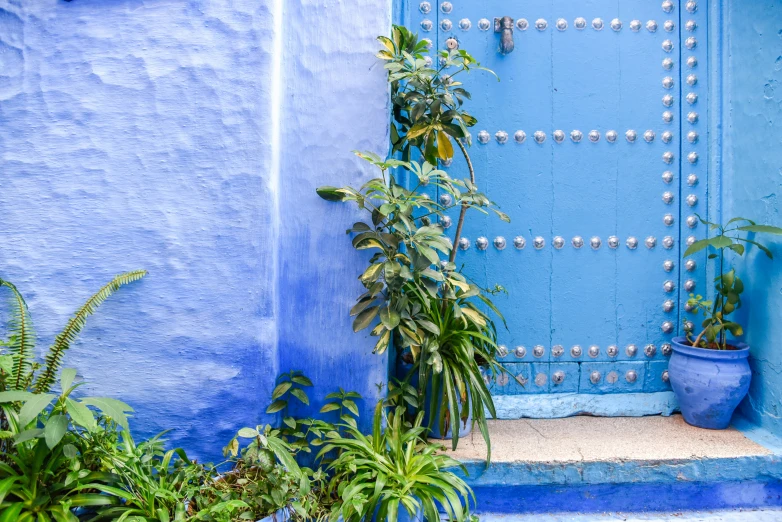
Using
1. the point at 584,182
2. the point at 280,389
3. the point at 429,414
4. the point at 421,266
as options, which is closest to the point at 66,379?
the point at 280,389

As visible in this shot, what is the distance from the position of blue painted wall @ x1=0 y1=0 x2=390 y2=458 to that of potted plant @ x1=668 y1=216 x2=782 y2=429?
1.78 metres

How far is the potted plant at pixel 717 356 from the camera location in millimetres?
2215

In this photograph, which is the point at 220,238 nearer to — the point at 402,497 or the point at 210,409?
the point at 210,409

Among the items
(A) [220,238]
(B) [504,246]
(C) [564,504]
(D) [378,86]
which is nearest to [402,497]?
(C) [564,504]

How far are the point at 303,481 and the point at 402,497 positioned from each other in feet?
1.05

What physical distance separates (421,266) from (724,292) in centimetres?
146

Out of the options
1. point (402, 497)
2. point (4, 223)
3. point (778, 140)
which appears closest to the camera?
point (402, 497)

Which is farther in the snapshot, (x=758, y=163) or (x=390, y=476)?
(x=758, y=163)

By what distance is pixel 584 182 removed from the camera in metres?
2.52

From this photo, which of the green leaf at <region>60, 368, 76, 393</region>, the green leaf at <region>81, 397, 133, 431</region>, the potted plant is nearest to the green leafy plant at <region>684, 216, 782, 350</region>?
the potted plant

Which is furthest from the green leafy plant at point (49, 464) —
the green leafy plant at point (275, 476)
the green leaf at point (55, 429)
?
the green leafy plant at point (275, 476)

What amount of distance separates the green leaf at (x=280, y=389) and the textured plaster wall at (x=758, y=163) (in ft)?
6.65

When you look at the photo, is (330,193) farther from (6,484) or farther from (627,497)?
(627,497)

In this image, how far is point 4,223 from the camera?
75.6 inches
